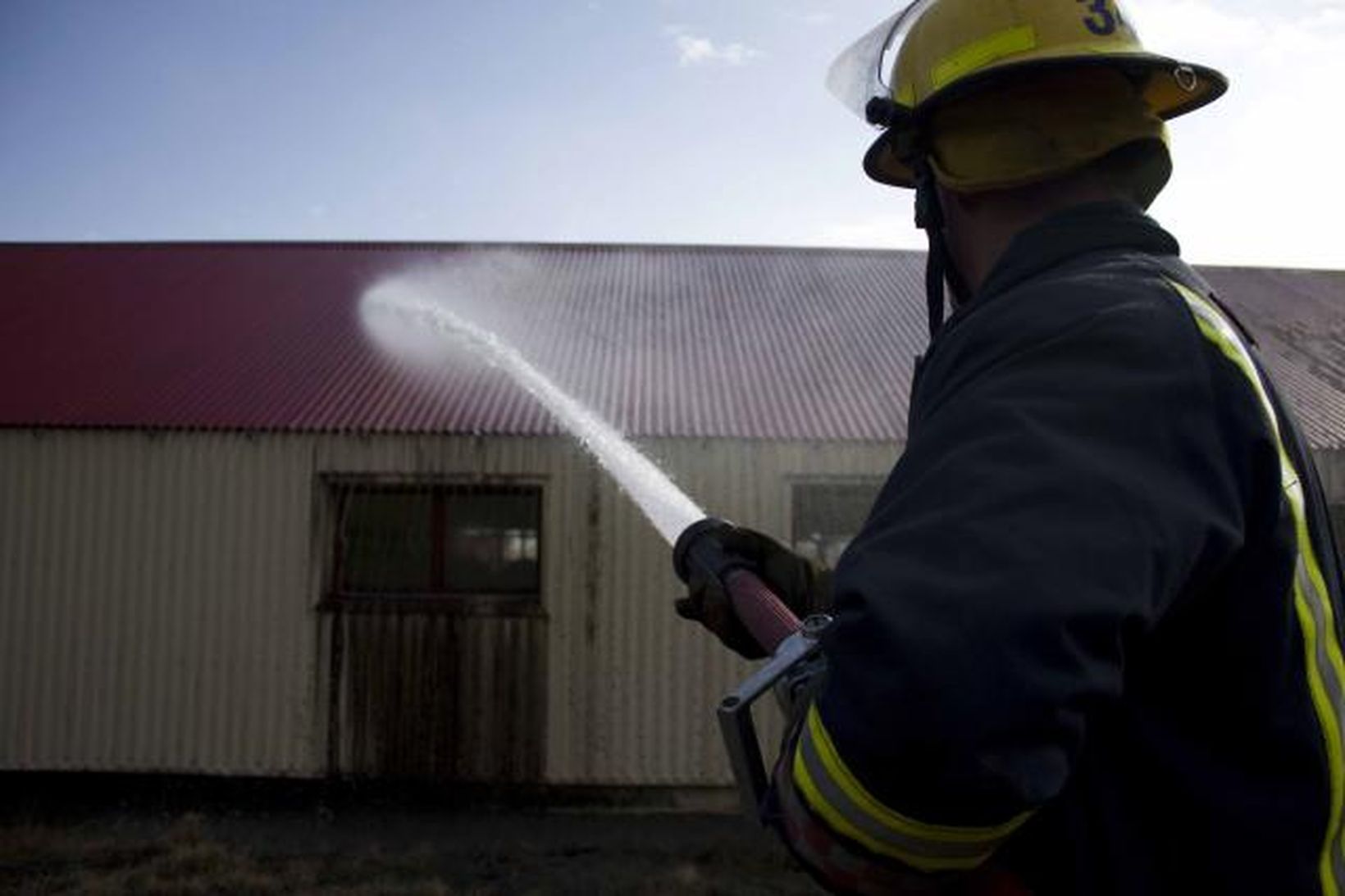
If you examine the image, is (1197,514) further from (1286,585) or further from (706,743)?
(706,743)

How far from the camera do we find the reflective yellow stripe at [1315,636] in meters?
1.16

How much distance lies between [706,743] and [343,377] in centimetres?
466

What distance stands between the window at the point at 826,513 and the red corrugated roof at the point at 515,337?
0.52 meters

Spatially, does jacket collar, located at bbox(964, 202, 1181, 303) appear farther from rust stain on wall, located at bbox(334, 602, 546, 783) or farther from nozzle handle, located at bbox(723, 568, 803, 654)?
rust stain on wall, located at bbox(334, 602, 546, 783)

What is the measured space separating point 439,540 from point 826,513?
131 inches

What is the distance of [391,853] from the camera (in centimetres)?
770

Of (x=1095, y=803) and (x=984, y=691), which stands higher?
(x=984, y=691)

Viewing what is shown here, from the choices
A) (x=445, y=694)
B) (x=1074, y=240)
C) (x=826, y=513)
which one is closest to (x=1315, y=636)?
(x=1074, y=240)

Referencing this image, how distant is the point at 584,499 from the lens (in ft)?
29.0

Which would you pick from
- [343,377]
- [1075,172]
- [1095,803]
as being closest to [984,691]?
[1095,803]

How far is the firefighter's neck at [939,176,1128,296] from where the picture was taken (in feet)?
4.94

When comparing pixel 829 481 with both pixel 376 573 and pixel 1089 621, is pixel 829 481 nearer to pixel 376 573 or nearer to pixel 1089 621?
pixel 376 573

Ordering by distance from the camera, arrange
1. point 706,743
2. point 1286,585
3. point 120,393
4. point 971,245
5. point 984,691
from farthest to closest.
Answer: point 120,393, point 706,743, point 971,245, point 1286,585, point 984,691

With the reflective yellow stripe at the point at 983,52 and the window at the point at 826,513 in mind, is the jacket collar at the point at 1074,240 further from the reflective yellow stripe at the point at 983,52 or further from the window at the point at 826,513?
the window at the point at 826,513
